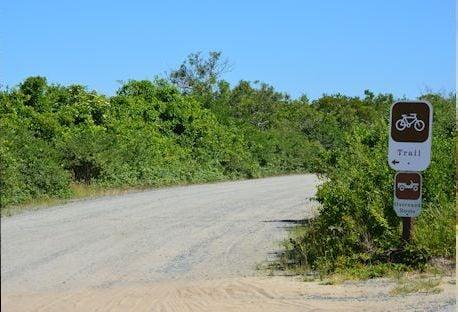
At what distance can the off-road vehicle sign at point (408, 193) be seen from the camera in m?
9.90

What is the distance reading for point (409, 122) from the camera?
32.0ft

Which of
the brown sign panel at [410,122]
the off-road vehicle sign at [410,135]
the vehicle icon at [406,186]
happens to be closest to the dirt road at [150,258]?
the vehicle icon at [406,186]

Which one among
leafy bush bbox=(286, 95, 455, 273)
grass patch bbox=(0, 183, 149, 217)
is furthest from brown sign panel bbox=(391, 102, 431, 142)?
grass patch bbox=(0, 183, 149, 217)

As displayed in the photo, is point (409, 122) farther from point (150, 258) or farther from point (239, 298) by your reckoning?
point (150, 258)

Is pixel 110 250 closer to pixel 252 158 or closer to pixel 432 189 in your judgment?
pixel 432 189

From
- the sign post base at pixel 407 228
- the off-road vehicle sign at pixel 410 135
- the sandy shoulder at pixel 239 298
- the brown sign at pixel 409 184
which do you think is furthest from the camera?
the sign post base at pixel 407 228

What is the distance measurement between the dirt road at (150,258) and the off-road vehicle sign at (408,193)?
170 cm

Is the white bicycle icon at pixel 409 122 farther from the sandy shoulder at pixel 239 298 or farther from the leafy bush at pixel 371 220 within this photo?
the sandy shoulder at pixel 239 298

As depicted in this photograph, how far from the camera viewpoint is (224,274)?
10.8 meters

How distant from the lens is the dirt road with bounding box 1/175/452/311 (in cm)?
836

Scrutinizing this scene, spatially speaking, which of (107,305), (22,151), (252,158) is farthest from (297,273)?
(252,158)

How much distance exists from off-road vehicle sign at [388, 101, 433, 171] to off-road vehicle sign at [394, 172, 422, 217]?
17cm

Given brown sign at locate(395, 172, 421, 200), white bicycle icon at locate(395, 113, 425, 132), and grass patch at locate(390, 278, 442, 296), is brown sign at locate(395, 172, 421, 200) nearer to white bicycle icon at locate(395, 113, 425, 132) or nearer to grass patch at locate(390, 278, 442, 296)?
white bicycle icon at locate(395, 113, 425, 132)

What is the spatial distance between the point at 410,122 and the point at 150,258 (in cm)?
496
